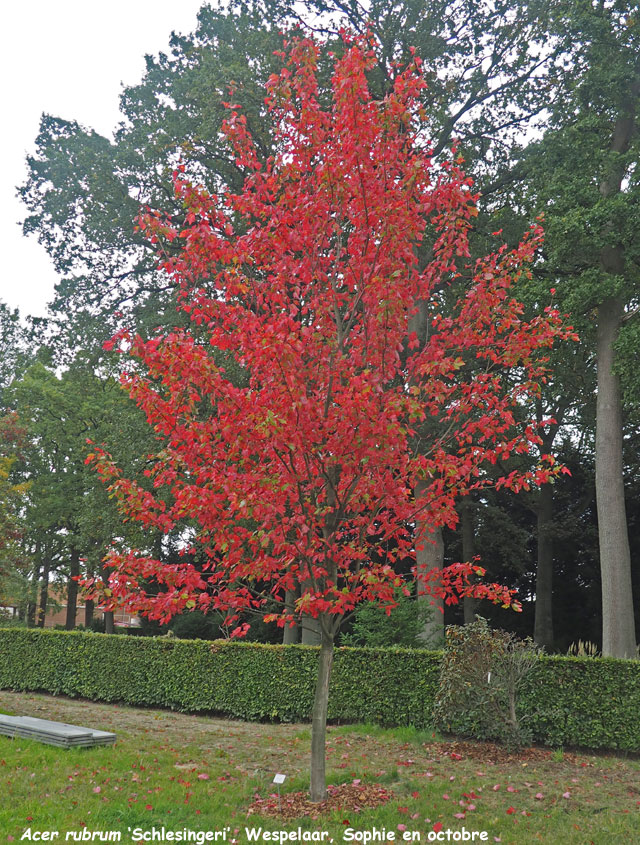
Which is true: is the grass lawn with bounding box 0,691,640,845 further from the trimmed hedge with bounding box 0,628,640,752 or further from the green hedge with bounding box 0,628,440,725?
the green hedge with bounding box 0,628,440,725

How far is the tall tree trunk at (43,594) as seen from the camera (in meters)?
27.2

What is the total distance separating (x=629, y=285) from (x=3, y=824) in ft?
39.4

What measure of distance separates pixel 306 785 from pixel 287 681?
179 inches

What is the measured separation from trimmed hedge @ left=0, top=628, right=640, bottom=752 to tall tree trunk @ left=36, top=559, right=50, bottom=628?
1397cm

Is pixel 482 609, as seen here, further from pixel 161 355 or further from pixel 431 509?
pixel 161 355

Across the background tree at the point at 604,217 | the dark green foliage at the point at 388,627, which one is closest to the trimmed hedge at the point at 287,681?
the dark green foliage at the point at 388,627

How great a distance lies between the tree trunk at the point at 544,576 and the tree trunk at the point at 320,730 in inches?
564

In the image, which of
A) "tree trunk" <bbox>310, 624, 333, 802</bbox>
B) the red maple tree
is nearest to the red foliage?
the red maple tree

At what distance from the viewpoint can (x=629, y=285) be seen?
1203 cm

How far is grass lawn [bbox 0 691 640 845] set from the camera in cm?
483

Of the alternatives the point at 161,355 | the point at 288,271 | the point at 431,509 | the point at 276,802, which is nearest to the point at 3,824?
the point at 276,802

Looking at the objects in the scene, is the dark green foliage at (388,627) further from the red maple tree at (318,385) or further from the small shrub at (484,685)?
the red maple tree at (318,385)

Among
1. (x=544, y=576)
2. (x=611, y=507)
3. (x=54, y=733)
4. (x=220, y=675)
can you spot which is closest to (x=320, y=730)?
(x=54, y=733)

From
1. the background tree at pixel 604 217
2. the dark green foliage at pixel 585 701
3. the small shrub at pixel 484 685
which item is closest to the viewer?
the small shrub at pixel 484 685
